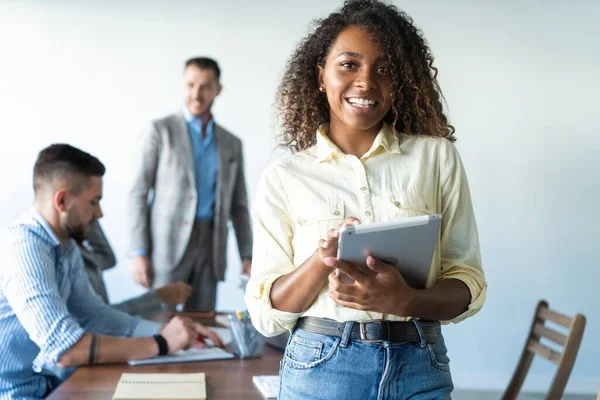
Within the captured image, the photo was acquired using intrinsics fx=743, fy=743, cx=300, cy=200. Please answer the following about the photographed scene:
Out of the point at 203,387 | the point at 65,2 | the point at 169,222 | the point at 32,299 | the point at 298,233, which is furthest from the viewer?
the point at 65,2

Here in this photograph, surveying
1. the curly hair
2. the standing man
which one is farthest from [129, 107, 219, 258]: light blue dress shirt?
the curly hair

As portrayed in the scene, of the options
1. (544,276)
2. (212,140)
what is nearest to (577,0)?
(544,276)

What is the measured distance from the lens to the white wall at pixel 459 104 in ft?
14.6

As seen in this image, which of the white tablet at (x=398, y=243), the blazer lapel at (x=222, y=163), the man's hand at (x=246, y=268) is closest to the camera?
the white tablet at (x=398, y=243)

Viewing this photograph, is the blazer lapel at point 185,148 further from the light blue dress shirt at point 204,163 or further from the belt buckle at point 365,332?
the belt buckle at point 365,332

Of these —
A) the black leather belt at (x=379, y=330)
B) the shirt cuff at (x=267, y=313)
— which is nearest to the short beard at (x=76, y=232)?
the shirt cuff at (x=267, y=313)

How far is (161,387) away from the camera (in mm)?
1732

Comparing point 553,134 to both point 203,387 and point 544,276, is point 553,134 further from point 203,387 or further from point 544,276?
point 203,387

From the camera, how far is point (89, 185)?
235 cm

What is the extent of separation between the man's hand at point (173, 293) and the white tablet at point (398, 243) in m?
1.83

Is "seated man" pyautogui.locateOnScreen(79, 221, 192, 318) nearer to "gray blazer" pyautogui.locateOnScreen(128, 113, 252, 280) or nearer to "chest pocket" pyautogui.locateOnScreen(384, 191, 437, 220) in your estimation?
"gray blazer" pyautogui.locateOnScreen(128, 113, 252, 280)

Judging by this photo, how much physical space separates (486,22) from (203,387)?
11.3 ft

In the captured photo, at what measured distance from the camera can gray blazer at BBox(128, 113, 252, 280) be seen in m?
3.84

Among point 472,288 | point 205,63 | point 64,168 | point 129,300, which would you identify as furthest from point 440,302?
point 205,63
